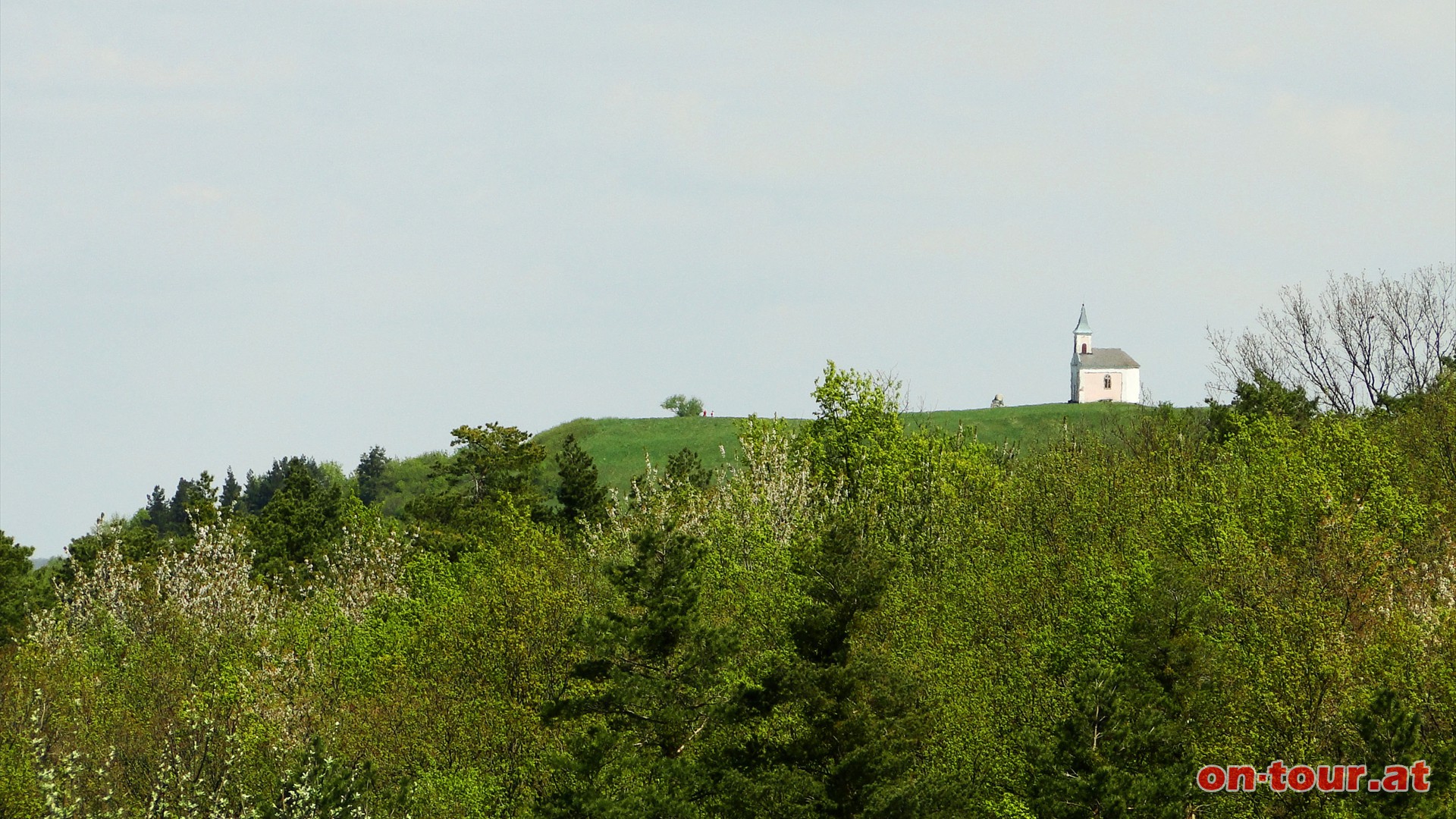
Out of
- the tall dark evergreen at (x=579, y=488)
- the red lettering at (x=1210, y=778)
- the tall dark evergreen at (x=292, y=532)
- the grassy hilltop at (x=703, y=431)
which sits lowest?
the red lettering at (x=1210, y=778)

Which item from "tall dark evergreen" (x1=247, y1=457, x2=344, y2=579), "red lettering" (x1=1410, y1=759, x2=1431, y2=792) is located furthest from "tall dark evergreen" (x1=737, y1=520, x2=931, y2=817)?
"tall dark evergreen" (x1=247, y1=457, x2=344, y2=579)

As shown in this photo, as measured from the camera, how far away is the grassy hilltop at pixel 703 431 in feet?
477

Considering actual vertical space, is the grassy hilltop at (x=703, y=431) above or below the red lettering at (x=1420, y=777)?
above

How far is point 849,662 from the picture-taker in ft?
137

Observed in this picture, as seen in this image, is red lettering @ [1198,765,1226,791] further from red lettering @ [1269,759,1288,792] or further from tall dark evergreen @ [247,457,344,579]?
tall dark evergreen @ [247,457,344,579]

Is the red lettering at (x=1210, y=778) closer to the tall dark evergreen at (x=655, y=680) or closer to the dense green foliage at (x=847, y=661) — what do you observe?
the dense green foliage at (x=847, y=661)

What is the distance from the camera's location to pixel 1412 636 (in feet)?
129

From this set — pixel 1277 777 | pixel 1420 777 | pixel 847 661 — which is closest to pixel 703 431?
pixel 847 661

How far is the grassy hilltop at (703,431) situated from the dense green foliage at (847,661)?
2921 inches

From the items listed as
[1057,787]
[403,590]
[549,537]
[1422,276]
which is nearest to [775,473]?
[549,537]

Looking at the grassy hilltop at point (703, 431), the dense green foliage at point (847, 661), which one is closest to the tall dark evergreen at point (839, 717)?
the dense green foliage at point (847, 661)

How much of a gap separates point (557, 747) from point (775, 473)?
25.9m

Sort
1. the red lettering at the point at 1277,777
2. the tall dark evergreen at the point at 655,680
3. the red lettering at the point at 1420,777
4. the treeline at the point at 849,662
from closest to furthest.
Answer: the red lettering at the point at 1420,777 → the red lettering at the point at 1277,777 → the treeline at the point at 849,662 → the tall dark evergreen at the point at 655,680

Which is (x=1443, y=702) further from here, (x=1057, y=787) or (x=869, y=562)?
(x=869, y=562)
